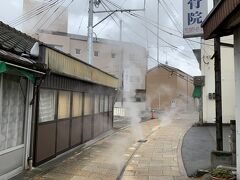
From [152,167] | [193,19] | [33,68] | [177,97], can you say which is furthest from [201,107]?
[177,97]

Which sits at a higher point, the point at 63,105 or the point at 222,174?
the point at 63,105

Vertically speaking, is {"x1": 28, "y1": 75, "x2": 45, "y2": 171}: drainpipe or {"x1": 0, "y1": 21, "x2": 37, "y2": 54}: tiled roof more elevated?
{"x1": 0, "y1": 21, "x2": 37, "y2": 54}: tiled roof

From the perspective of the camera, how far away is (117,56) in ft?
87.7

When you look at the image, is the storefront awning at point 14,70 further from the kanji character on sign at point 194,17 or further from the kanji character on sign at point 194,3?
the kanji character on sign at point 194,3

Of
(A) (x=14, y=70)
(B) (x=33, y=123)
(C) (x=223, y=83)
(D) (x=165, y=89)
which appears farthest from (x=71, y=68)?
(D) (x=165, y=89)

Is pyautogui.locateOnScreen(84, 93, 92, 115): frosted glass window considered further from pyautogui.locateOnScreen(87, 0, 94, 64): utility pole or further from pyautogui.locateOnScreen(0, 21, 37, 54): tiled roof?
pyautogui.locateOnScreen(0, 21, 37, 54): tiled roof

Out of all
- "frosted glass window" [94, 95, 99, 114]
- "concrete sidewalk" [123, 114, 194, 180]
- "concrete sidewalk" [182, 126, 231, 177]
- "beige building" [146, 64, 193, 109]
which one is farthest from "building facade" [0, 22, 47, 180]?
"beige building" [146, 64, 193, 109]

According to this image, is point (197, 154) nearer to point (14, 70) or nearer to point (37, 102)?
point (37, 102)

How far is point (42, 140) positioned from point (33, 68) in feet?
8.09

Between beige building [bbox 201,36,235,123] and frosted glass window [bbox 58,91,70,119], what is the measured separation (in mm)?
12568

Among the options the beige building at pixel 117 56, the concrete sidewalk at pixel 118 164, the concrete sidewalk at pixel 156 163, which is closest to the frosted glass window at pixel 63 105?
the concrete sidewalk at pixel 118 164

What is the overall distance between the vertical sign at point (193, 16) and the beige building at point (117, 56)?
326 inches

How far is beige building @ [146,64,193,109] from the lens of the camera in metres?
54.9

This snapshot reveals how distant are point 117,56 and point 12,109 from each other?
1968cm
